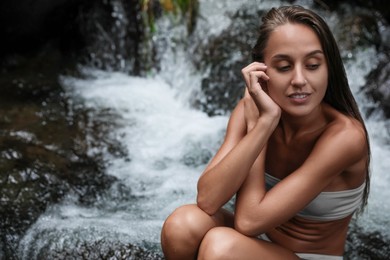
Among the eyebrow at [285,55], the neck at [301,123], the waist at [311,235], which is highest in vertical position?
the eyebrow at [285,55]

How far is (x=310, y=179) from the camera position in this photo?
2285mm

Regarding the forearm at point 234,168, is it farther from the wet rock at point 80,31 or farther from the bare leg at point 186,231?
the wet rock at point 80,31

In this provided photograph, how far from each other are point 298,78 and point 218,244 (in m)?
0.72

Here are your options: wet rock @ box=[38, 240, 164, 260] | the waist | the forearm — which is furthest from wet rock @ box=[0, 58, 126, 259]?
the waist

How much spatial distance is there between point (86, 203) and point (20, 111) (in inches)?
59.0

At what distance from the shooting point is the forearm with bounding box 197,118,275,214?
91.3 inches

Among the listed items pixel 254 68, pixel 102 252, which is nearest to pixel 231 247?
pixel 254 68

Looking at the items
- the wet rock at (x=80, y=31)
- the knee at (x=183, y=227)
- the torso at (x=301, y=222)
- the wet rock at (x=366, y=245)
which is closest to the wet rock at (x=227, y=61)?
the wet rock at (x=80, y=31)

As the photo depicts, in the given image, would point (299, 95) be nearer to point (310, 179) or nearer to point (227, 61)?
point (310, 179)

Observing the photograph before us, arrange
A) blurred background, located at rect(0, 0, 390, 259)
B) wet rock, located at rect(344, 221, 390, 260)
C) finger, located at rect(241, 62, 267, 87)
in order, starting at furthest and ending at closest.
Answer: blurred background, located at rect(0, 0, 390, 259)
wet rock, located at rect(344, 221, 390, 260)
finger, located at rect(241, 62, 267, 87)

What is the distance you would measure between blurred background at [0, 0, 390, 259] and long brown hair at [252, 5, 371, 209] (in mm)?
1177

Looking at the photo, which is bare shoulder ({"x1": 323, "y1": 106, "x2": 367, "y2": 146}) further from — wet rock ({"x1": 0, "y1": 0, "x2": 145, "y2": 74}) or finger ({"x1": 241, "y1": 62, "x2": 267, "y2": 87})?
wet rock ({"x1": 0, "y1": 0, "x2": 145, "y2": 74})

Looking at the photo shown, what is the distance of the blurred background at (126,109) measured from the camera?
3453 millimetres

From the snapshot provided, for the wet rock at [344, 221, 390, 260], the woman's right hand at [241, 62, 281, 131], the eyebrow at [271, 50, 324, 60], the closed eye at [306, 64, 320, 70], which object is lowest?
the wet rock at [344, 221, 390, 260]
